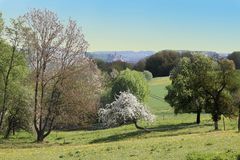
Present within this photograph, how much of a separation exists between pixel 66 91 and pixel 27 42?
813 cm

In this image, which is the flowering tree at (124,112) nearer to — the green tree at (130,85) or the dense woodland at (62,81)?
the dense woodland at (62,81)

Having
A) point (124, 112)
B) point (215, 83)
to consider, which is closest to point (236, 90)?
point (215, 83)

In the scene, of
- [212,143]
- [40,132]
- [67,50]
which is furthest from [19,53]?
[212,143]

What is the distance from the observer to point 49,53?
53.7 m

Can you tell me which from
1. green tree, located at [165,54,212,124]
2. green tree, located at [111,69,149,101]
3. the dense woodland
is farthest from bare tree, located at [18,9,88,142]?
green tree, located at [111,69,149,101]

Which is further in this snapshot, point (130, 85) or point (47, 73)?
point (130, 85)

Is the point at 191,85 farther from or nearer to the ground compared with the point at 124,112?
farther from the ground

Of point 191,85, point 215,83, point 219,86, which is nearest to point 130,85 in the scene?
point 191,85

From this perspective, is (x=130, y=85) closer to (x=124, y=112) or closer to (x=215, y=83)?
(x=124, y=112)

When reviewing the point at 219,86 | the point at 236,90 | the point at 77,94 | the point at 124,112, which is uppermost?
the point at 219,86

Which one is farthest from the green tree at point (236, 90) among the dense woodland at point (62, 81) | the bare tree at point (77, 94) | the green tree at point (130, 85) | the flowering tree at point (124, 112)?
the green tree at point (130, 85)

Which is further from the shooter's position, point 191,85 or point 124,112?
point 191,85

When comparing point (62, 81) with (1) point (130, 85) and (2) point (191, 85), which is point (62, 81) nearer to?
(2) point (191, 85)

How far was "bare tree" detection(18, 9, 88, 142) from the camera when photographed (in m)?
53.6
